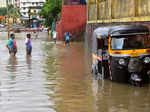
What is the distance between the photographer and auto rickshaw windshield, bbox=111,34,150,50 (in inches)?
460

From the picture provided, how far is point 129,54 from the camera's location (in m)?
11.5

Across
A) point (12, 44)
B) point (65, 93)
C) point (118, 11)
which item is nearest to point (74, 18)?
point (118, 11)

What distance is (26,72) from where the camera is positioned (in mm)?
15305

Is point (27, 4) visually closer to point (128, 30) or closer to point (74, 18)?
point (74, 18)

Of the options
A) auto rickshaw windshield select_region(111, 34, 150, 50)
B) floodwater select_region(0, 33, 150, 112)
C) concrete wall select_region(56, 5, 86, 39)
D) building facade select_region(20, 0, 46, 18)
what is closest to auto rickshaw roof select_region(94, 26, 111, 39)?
auto rickshaw windshield select_region(111, 34, 150, 50)

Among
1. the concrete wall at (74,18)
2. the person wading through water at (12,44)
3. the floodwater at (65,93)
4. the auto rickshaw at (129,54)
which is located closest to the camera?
the floodwater at (65,93)

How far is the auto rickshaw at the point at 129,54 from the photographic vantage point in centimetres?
1143

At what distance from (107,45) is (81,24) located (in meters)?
27.8

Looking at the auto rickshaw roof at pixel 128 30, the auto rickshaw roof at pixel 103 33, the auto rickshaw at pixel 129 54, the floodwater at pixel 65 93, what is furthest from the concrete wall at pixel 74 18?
the auto rickshaw roof at pixel 128 30

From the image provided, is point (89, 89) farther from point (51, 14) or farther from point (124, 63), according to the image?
point (51, 14)

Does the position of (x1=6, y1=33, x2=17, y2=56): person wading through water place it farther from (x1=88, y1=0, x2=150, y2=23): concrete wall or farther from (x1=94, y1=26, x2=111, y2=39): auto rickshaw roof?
(x1=94, y1=26, x2=111, y2=39): auto rickshaw roof

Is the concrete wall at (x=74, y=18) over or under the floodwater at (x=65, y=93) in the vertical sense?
over

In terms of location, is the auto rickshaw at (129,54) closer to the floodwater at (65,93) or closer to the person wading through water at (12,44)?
the floodwater at (65,93)

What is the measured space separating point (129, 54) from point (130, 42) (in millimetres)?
502
